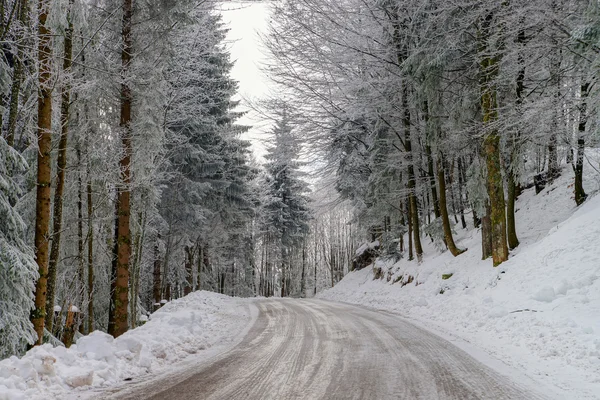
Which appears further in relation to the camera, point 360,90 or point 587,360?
point 360,90

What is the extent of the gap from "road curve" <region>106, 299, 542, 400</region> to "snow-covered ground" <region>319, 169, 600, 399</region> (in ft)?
2.48

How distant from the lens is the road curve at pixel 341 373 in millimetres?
3760

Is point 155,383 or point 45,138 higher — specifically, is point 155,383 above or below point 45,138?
below

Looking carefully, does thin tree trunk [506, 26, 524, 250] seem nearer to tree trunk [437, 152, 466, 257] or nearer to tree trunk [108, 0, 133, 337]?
tree trunk [437, 152, 466, 257]

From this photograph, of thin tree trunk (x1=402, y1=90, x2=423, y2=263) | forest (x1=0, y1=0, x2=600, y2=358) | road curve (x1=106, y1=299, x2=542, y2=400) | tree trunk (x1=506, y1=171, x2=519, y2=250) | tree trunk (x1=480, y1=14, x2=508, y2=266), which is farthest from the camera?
thin tree trunk (x1=402, y1=90, x2=423, y2=263)

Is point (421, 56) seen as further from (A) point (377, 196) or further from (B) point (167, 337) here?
(B) point (167, 337)

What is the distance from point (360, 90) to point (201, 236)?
39.5 ft

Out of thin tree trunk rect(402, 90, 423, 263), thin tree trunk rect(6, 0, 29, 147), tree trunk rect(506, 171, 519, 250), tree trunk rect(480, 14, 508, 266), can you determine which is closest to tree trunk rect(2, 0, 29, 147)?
thin tree trunk rect(6, 0, 29, 147)

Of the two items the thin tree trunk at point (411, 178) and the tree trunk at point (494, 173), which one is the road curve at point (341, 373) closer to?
the tree trunk at point (494, 173)

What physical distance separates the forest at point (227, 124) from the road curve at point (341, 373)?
409 cm

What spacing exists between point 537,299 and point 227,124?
66.1 feet

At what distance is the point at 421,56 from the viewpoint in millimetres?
13188

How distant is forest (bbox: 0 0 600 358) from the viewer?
7.18m

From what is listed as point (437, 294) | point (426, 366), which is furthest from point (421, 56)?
point (426, 366)
